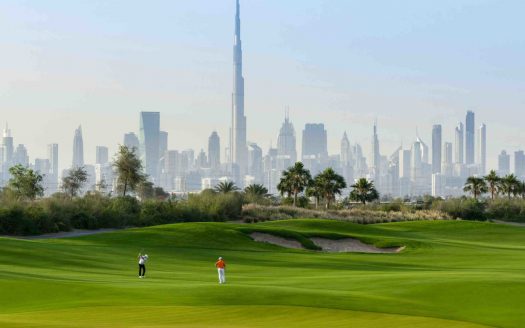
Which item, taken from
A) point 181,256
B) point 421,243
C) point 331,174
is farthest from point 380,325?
point 331,174

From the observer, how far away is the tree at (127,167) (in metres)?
113

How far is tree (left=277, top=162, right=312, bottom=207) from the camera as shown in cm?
12631

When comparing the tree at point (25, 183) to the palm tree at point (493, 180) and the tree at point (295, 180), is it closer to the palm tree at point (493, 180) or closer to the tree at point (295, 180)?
the tree at point (295, 180)

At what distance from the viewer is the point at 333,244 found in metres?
74.1

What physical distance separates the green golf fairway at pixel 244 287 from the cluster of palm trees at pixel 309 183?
59.3m

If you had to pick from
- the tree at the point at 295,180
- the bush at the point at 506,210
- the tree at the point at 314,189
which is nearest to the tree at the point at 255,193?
the tree at the point at 295,180

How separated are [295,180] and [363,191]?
14.6m

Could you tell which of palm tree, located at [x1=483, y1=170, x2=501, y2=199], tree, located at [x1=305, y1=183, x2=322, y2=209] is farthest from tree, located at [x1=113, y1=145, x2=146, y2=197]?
palm tree, located at [x1=483, y1=170, x2=501, y2=199]

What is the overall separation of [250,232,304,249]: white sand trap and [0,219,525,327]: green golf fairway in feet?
16.8

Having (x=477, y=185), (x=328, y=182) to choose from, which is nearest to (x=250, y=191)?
(x=328, y=182)

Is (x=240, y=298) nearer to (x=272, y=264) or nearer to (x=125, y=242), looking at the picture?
(x=272, y=264)

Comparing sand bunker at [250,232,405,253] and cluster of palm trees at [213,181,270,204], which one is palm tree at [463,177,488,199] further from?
sand bunker at [250,232,405,253]

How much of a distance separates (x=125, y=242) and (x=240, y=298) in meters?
32.8

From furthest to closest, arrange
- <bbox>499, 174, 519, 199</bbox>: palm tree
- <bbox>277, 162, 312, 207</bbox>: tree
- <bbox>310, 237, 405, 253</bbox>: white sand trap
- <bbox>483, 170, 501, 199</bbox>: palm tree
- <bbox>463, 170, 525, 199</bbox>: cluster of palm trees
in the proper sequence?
<bbox>499, 174, 519, 199</bbox>: palm tree < <bbox>463, 170, 525, 199</bbox>: cluster of palm trees < <bbox>483, 170, 501, 199</bbox>: palm tree < <bbox>277, 162, 312, 207</bbox>: tree < <bbox>310, 237, 405, 253</bbox>: white sand trap
